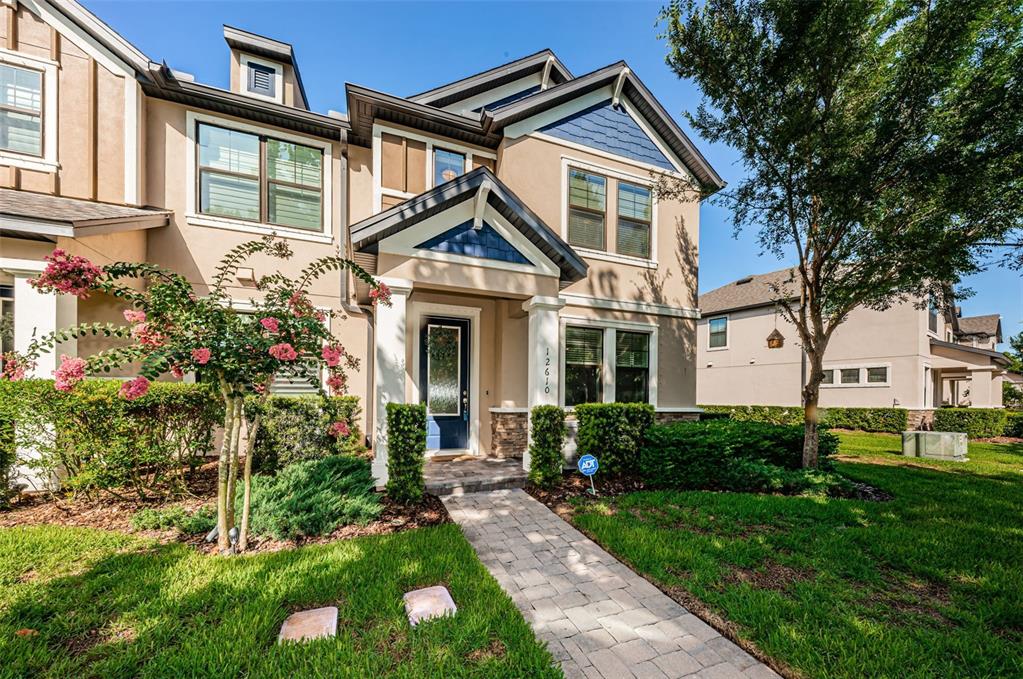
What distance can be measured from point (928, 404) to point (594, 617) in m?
20.9

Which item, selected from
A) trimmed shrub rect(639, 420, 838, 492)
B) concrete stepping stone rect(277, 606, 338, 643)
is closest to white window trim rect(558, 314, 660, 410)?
trimmed shrub rect(639, 420, 838, 492)

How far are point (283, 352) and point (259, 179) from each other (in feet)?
18.6

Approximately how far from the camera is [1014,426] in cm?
1587

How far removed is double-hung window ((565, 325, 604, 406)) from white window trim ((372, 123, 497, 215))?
4121 millimetres

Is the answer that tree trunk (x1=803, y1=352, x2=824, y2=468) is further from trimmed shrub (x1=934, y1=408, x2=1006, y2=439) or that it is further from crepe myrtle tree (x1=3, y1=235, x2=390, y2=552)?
trimmed shrub (x1=934, y1=408, x2=1006, y2=439)

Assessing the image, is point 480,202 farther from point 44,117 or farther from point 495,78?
point 44,117

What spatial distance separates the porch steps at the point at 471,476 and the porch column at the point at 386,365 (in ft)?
2.43

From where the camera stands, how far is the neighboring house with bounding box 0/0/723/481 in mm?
6188

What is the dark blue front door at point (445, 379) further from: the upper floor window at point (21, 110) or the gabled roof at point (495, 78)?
the upper floor window at point (21, 110)

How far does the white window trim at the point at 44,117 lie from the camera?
6.26 meters

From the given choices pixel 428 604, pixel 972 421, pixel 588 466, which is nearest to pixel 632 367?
pixel 588 466

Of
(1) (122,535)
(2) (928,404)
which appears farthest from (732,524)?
(2) (928,404)

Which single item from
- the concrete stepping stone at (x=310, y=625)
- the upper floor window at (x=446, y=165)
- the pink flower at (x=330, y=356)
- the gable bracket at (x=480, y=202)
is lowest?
the concrete stepping stone at (x=310, y=625)

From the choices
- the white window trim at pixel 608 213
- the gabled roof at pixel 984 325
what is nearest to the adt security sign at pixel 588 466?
the white window trim at pixel 608 213
